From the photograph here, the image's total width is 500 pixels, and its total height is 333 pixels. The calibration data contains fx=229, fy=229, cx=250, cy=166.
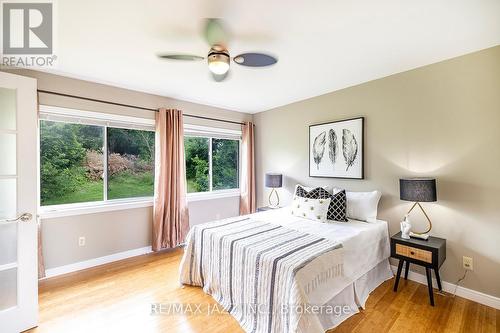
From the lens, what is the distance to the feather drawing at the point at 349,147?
318 cm

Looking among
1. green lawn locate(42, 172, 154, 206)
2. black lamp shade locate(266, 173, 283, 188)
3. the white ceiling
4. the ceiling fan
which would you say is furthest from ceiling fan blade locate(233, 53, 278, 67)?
green lawn locate(42, 172, 154, 206)

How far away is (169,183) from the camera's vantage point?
138 inches

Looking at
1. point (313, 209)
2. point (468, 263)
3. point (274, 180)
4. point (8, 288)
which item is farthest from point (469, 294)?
point (8, 288)

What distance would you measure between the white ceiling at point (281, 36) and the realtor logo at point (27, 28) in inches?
3.5

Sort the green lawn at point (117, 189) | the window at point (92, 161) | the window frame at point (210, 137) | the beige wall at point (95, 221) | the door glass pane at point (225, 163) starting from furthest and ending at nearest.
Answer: the door glass pane at point (225, 163)
the window frame at point (210, 137)
the green lawn at point (117, 189)
the window at point (92, 161)
the beige wall at point (95, 221)

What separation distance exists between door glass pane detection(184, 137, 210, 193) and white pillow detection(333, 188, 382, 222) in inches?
100

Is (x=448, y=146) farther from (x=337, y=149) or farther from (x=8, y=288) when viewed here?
(x=8, y=288)

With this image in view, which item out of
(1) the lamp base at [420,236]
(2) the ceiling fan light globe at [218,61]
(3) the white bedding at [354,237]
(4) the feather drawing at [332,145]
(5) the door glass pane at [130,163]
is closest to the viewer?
(2) the ceiling fan light globe at [218,61]

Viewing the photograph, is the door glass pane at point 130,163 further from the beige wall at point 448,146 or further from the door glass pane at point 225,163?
the beige wall at point 448,146

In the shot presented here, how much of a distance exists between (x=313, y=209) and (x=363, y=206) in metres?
0.61

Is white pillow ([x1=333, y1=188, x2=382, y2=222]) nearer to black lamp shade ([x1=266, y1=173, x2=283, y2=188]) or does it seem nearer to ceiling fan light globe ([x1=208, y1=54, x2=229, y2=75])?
black lamp shade ([x1=266, y1=173, x2=283, y2=188])

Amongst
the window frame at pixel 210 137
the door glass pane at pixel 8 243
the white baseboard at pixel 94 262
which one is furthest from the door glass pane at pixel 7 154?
the window frame at pixel 210 137

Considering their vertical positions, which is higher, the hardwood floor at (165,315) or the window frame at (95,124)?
the window frame at (95,124)

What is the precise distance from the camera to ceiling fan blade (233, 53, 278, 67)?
1.83 metres
